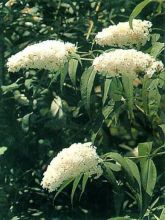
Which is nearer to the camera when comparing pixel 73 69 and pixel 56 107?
pixel 73 69

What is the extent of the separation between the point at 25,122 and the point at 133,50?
1.06 meters

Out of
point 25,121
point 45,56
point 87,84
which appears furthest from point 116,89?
point 25,121

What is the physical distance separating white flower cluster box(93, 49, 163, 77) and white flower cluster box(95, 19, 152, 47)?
0.12 m

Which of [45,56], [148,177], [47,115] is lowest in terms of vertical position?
[47,115]

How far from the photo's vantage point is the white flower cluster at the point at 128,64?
179 cm

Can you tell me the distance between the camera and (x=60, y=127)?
286 cm

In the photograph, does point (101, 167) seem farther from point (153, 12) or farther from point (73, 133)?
point (153, 12)

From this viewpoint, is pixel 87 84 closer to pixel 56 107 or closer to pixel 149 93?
pixel 149 93

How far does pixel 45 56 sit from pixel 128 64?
255 mm

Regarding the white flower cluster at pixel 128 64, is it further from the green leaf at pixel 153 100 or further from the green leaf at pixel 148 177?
the green leaf at pixel 148 177

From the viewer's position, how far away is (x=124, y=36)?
6.32 ft

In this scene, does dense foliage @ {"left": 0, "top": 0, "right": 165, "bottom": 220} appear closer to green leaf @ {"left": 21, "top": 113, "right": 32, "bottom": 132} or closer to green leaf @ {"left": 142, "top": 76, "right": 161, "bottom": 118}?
green leaf @ {"left": 21, "top": 113, "right": 32, "bottom": 132}

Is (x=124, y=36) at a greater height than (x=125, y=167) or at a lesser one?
greater

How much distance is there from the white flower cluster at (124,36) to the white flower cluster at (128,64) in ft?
0.38
